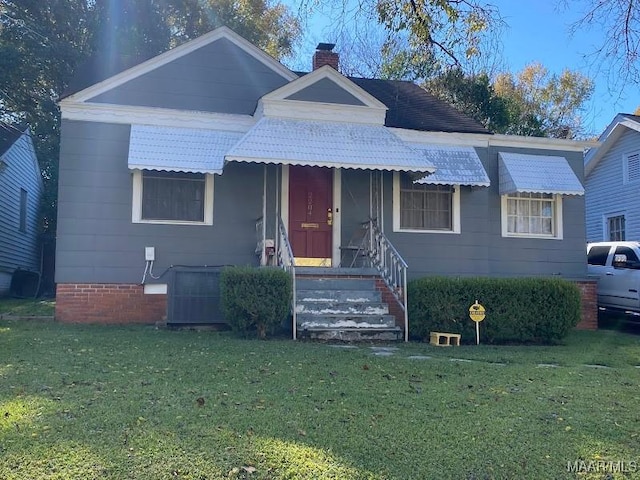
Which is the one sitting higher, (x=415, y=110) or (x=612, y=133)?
(x=612, y=133)

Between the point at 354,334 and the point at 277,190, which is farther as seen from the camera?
the point at 277,190

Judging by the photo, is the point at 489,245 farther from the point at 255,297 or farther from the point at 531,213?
the point at 255,297

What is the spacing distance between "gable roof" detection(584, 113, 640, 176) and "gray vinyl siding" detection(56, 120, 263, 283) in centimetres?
1292

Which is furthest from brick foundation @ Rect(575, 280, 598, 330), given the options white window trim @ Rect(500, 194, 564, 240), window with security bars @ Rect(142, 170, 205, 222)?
window with security bars @ Rect(142, 170, 205, 222)

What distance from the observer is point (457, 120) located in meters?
13.4

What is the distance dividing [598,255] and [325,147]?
7850 mm

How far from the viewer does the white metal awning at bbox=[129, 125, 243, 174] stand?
10.6 m

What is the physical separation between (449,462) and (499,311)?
20.1ft

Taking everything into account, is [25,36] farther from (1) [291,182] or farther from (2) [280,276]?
(2) [280,276]

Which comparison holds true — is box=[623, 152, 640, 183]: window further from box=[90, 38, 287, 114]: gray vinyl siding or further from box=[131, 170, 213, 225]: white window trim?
box=[131, 170, 213, 225]: white window trim

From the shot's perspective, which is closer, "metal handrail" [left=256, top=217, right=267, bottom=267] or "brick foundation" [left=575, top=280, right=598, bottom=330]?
"metal handrail" [left=256, top=217, right=267, bottom=267]

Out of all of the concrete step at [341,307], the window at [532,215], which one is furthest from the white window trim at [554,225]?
the concrete step at [341,307]

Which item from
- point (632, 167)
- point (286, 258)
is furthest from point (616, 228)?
point (286, 258)

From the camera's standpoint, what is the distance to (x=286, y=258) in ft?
35.3
